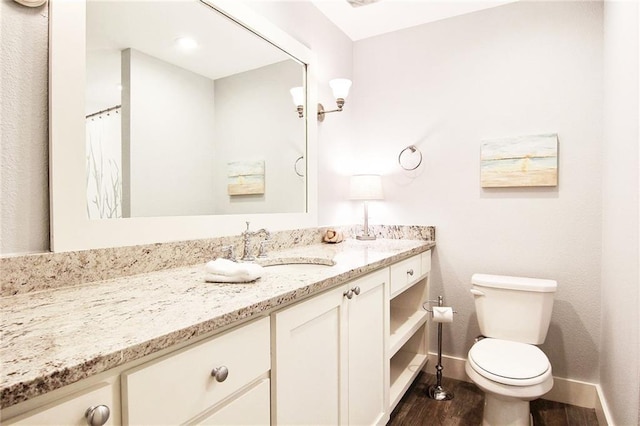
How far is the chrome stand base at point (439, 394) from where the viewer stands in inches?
80.8

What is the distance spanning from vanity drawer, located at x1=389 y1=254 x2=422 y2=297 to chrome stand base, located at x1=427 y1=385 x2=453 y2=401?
0.69 meters

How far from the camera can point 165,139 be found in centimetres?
131

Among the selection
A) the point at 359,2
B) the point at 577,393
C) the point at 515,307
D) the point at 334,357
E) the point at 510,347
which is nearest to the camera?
the point at 334,357

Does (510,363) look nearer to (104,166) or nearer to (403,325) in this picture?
(403,325)

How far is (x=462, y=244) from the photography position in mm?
2312

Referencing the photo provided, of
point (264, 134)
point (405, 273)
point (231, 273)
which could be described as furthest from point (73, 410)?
point (405, 273)

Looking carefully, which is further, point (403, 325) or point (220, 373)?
point (403, 325)

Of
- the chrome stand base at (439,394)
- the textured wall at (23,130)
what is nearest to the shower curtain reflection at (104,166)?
the textured wall at (23,130)

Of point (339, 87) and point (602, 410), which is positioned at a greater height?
point (339, 87)

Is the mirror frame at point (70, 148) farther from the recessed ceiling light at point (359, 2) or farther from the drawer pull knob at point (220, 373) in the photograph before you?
the recessed ceiling light at point (359, 2)

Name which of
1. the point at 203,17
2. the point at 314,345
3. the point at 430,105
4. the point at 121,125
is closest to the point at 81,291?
the point at 121,125

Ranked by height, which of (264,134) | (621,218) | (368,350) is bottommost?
(368,350)

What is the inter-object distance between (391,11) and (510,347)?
2156 millimetres

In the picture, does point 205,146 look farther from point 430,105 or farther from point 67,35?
point 430,105
